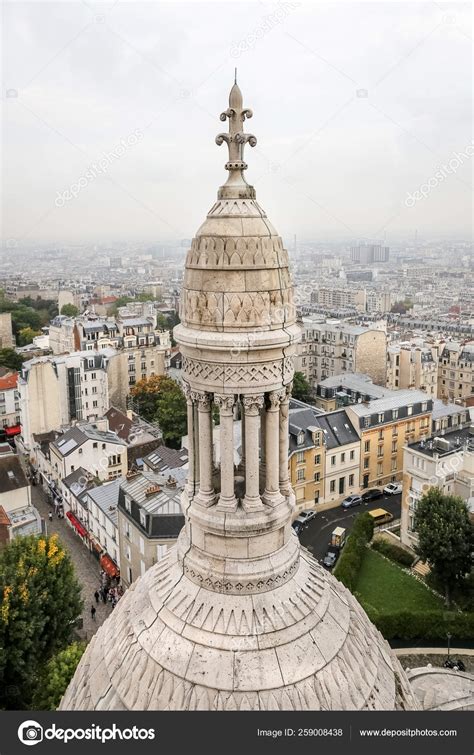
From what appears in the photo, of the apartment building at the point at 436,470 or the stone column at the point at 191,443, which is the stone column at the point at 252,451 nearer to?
the stone column at the point at 191,443

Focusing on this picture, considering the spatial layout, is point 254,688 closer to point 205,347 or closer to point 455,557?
point 205,347

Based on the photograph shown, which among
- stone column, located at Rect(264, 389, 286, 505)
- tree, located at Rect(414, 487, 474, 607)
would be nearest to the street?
tree, located at Rect(414, 487, 474, 607)

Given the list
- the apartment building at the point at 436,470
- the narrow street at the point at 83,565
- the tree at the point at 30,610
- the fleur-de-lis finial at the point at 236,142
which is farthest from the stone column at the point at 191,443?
the apartment building at the point at 436,470

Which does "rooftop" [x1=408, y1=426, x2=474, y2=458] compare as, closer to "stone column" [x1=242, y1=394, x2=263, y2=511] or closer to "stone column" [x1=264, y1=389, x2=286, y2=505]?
"stone column" [x1=264, y1=389, x2=286, y2=505]

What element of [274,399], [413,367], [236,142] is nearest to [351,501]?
[413,367]
